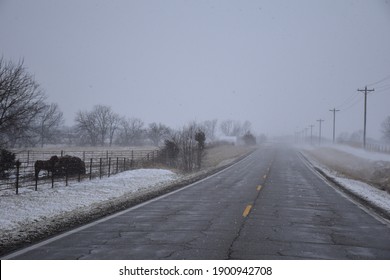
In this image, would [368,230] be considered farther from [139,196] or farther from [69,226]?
[139,196]

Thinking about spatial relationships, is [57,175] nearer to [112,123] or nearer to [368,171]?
[368,171]

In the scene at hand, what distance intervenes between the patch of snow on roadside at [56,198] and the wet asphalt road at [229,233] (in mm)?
1996

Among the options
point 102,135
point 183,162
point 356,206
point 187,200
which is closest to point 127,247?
point 187,200

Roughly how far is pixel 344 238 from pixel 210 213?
4185 mm

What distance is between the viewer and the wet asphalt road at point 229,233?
24.1 feet

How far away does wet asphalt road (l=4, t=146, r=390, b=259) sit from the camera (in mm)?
7344

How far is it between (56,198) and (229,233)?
312 inches

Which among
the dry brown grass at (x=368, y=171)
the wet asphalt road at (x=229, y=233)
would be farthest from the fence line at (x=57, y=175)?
the dry brown grass at (x=368, y=171)

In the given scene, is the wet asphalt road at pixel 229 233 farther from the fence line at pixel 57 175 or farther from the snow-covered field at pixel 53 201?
the fence line at pixel 57 175

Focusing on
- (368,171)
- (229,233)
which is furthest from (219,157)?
(229,233)

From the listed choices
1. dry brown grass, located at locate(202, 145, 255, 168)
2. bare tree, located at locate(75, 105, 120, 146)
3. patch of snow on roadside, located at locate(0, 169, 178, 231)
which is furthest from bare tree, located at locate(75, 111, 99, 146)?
patch of snow on roadside, located at locate(0, 169, 178, 231)

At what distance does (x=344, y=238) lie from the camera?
29.8ft

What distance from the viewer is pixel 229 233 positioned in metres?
9.12

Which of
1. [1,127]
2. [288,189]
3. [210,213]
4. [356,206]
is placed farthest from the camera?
[288,189]
